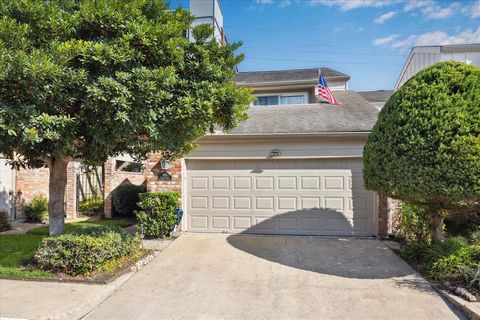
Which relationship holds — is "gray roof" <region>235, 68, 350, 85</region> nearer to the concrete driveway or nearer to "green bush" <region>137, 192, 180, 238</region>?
"green bush" <region>137, 192, 180, 238</region>

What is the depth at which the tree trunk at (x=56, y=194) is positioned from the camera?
6477mm

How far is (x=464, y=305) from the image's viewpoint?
452cm

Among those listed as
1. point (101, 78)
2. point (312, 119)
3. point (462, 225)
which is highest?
point (312, 119)

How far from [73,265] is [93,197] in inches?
363

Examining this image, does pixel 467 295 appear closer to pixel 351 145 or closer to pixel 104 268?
pixel 351 145

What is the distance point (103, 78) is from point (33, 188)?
33.2ft

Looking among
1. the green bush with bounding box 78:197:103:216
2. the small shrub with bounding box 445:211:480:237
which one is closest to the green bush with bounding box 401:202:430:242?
the small shrub with bounding box 445:211:480:237

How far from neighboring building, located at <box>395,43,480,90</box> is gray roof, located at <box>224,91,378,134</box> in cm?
361

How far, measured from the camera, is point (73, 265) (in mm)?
5578

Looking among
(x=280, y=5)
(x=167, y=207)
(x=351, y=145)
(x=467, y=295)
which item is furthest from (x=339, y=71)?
(x=467, y=295)

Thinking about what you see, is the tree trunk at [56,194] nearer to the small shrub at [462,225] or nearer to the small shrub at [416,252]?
the small shrub at [416,252]

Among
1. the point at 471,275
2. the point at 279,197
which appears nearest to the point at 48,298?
the point at 279,197

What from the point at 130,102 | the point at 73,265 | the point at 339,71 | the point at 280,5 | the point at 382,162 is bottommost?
the point at 73,265

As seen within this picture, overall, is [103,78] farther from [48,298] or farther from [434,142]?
[434,142]
